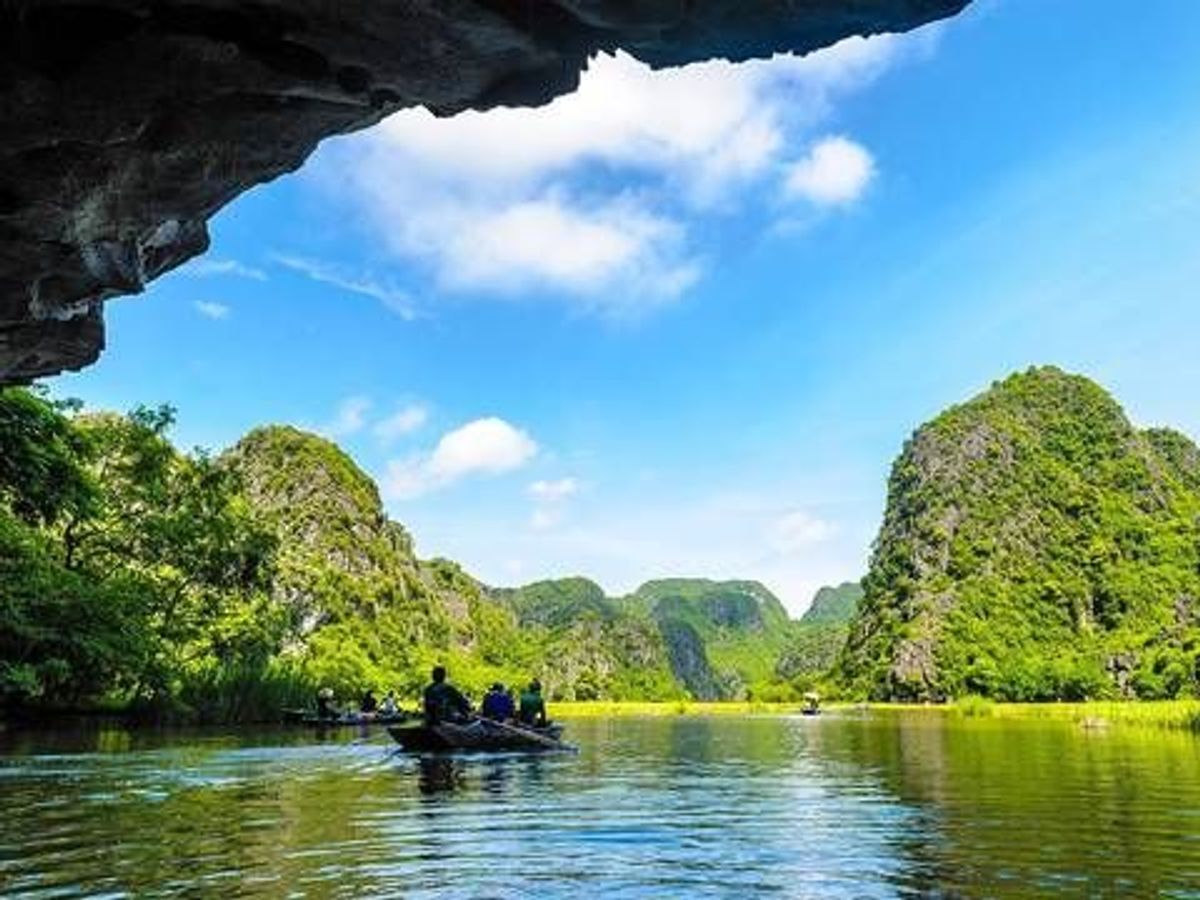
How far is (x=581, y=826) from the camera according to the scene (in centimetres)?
1106

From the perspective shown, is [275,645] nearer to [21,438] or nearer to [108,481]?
[108,481]

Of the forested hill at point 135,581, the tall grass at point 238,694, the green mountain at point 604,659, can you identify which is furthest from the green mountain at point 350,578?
the tall grass at point 238,694

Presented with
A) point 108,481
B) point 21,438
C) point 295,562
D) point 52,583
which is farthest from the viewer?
point 295,562

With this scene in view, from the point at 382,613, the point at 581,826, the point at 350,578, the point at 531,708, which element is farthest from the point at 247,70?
the point at 382,613

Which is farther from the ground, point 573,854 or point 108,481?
point 108,481

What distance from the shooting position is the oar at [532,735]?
21.2 meters

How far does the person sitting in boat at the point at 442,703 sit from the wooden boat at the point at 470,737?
0.65 feet

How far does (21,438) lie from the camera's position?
23203 millimetres

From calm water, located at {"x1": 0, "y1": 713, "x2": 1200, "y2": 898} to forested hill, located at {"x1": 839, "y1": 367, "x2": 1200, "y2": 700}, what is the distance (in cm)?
8205

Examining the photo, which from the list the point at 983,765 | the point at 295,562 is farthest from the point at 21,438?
the point at 295,562

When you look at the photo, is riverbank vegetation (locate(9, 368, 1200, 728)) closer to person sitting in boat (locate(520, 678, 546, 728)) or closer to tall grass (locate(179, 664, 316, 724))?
tall grass (locate(179, 664, 316, 724))

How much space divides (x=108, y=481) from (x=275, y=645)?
1335cm

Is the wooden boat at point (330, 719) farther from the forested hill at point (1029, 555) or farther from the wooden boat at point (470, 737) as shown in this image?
the forested hill at point (1029, 555)

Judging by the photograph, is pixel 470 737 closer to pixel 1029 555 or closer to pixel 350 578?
pixel 350 578
